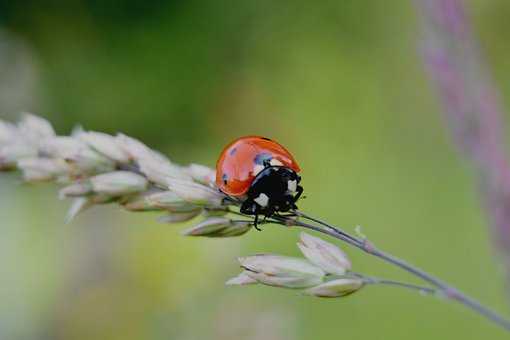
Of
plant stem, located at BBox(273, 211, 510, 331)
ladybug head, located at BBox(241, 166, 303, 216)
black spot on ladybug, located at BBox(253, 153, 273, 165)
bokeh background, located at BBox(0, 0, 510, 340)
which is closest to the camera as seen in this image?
plant stem, located at BBox(273, 211, 510, 331)

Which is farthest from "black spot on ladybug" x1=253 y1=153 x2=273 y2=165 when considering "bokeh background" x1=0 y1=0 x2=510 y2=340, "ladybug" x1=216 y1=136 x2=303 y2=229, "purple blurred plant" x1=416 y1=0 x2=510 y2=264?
"bokeh background" x1=0 y1=0 x2=510 y2=340

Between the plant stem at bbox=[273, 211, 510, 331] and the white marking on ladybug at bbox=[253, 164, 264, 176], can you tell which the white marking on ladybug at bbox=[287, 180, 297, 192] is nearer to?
the white marking on ladybug at bbox=[253, 164, 264, 176]

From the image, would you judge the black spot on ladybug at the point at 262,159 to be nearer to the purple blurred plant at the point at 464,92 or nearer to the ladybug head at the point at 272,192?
the ladybug head at the point at 272,192

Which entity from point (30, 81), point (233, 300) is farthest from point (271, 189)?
point (30, 81)

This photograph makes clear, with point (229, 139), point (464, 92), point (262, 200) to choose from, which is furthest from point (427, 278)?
point (229, 139)

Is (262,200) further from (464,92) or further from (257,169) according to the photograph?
(464,92)

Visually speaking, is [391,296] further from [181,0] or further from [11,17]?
[11,17]
